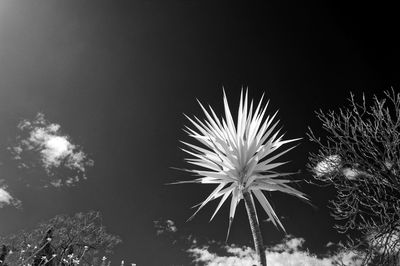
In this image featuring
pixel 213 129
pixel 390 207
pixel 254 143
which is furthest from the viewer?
pixel 390 207

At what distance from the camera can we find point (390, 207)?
9.85m

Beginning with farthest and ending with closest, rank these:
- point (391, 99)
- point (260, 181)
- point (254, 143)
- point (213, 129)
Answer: point (391, 99) → point (213, 129) → point (254, 143) → point (260, 181)

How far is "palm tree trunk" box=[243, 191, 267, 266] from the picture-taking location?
12.1ft

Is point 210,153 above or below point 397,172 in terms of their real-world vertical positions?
below

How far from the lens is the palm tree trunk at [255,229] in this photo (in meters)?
3.69

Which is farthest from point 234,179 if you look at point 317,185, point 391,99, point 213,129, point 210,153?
point 391,99

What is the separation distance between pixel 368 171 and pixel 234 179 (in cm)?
726

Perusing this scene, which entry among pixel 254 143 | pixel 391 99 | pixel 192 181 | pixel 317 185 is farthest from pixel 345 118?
pixel 192 181

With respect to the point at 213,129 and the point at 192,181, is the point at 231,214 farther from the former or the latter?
the point at 213,129

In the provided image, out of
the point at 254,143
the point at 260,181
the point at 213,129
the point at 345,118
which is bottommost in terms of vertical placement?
the point at 260,181

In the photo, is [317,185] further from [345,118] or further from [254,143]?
[254,143]

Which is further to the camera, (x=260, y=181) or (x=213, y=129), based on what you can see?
(x=213, y=129)

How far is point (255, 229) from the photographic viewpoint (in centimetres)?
394

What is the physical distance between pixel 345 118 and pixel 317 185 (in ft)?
7.99
